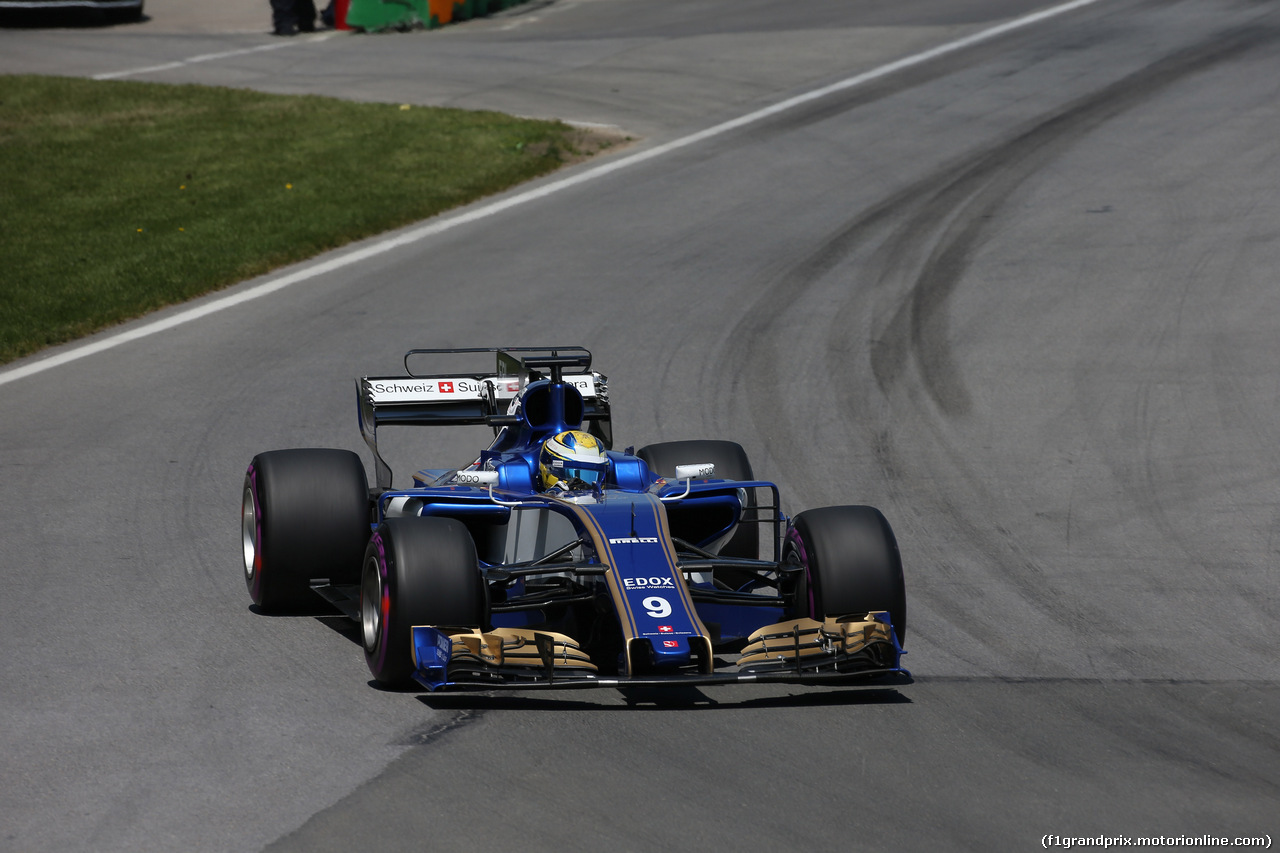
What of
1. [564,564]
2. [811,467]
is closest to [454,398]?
[564,564]

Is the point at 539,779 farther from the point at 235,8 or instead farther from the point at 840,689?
the point at 235,8

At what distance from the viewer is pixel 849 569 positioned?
24.7 ft

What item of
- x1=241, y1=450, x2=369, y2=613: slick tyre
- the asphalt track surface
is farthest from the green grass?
x1=241, y1=450, x2=369, y2=613: slick tyre

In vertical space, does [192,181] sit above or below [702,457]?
above

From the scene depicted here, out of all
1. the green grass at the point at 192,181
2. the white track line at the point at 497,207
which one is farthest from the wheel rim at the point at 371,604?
the green grass at the point at 192,181

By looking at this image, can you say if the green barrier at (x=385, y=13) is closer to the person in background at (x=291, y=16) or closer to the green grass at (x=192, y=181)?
the person in background at (x=291, y=16)

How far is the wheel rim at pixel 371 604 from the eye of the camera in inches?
293

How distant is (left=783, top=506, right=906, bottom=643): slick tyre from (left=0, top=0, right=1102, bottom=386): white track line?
28.9 ft

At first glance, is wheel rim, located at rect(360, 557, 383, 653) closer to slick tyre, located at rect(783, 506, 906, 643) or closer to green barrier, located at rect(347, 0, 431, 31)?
slick tyre, located at rect(783, 506, 906, 643)

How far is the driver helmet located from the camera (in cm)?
828

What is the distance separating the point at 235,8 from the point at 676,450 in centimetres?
3066

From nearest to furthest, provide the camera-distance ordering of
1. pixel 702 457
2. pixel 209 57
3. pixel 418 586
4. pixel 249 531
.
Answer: pixel 418 586 → pixel 249 531 → pixel 702 457 → pixel 209 57

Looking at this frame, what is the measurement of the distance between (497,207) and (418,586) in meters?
13.2

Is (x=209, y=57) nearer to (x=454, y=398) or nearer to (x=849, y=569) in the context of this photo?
(x=454, y=398)
